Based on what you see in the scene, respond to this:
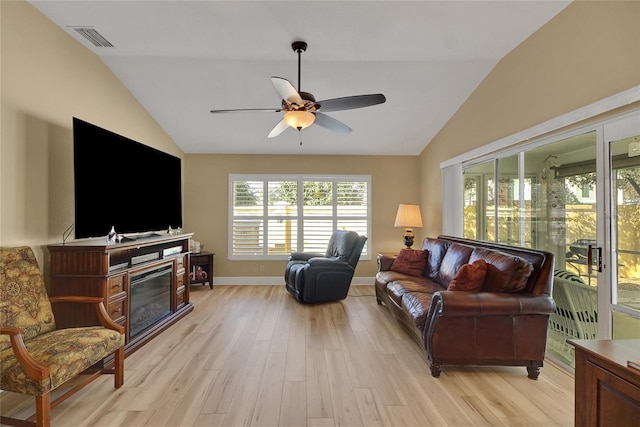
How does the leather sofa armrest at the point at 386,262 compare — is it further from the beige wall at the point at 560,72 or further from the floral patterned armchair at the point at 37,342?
the floral patterned armchair at the point at 37,342

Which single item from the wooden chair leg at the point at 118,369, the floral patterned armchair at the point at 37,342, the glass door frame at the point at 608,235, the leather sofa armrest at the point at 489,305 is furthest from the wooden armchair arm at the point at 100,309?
the glass door frame at the point at 608,235

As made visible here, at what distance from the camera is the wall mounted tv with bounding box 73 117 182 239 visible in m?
2.61

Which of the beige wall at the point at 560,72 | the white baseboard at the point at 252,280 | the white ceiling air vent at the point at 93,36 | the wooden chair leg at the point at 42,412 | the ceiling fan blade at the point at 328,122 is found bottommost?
the white baseboard at the point at 252,280

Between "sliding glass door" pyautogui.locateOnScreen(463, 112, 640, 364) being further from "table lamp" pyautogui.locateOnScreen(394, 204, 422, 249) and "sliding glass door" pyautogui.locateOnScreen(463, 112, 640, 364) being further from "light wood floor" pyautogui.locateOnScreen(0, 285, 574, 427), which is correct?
"table lamp" pyautogui.locateOnScreen(394, 204, 422, 249)

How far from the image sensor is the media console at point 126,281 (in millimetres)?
2557

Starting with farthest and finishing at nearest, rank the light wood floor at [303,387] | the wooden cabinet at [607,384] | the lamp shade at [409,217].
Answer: the lamp shade at [409,217]
the light wood floor at [303,387]
the wooden cabinet at [607,384]

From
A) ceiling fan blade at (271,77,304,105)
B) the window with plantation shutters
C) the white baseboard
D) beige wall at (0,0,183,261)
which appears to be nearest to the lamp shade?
the window with plantation shutters

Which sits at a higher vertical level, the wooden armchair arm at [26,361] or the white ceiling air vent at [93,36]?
the white ceiling air vent at [93,36]

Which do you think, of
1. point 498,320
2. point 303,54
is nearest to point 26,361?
point 498,320

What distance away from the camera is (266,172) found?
559 centimetres

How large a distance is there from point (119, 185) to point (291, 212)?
297 centimetres

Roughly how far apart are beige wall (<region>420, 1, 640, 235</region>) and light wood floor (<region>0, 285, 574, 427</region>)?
2285 mm

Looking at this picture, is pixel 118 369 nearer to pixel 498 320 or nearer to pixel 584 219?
pixel 498 320

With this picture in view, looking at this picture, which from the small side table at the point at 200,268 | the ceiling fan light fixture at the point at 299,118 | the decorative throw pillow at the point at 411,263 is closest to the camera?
the ceiling fan light fixture at the point at 299,118
